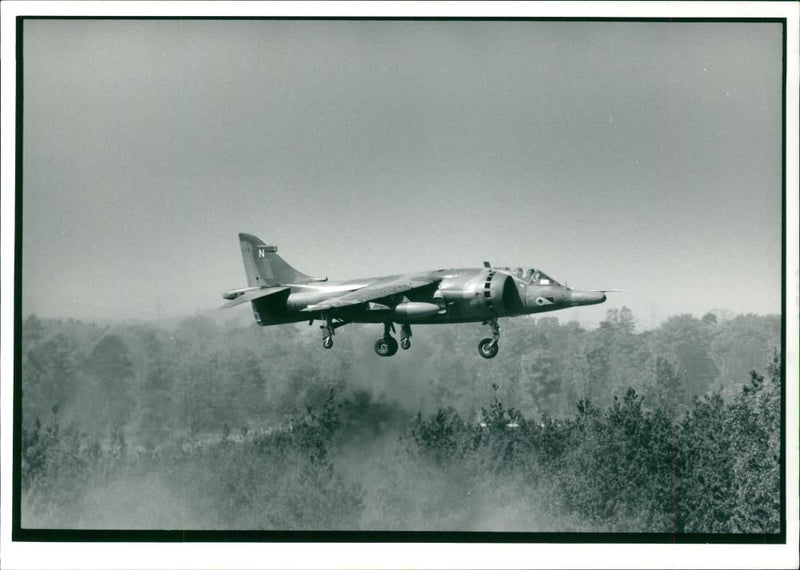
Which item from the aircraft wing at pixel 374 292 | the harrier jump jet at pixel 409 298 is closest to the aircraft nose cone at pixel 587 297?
the harrier jump jet at pixel 409 298

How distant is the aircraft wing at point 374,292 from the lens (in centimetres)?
1773

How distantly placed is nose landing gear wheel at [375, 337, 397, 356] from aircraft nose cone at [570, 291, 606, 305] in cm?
326

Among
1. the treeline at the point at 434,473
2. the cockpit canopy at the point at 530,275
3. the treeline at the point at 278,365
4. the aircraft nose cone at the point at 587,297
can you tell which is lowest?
the treeline at the point at 434,473

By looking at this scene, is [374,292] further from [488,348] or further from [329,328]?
[488,348]

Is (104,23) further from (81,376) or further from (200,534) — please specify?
(200,534)

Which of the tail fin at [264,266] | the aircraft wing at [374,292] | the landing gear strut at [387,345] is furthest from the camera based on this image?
the tail fin at [264,266]

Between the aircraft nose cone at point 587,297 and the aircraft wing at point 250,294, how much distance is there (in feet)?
16.3

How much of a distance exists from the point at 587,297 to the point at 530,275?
1.02m

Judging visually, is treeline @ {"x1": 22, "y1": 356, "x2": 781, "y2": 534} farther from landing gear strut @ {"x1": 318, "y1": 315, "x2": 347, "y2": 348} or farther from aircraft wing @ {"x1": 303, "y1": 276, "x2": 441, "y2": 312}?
aircraft wing @ {"x1": 303, "y1": 276, "x2": 441, "y2": 312}

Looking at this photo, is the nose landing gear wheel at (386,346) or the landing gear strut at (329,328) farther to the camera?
the nose landing gear wheel at (386,346)

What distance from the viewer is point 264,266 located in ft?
62.5

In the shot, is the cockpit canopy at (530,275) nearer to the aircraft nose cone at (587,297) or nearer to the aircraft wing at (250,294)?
the aircraft nose cone at (587,297)

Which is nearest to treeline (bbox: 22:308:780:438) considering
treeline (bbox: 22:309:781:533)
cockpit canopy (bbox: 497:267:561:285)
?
treeline (bbox: 22:309:781:533)

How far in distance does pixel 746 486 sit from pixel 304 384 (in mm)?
11853
